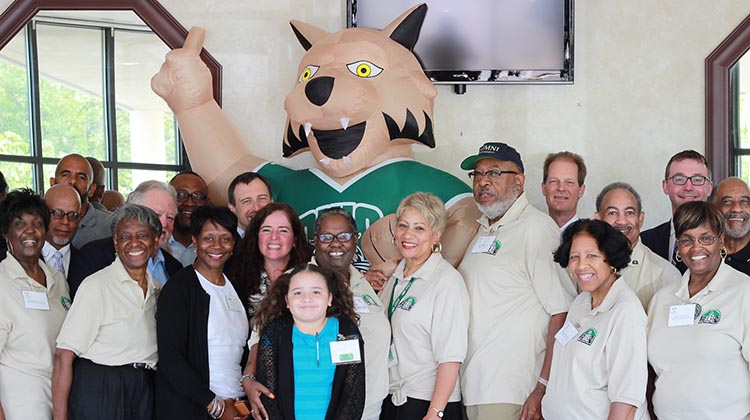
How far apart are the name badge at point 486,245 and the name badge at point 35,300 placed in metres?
1.54

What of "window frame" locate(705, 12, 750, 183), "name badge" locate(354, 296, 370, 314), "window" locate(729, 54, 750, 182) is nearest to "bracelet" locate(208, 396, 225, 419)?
"name badge" locate(354, 296, 370, 314)

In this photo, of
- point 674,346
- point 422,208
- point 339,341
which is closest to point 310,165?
point 422,208

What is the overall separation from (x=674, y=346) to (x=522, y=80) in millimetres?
2178

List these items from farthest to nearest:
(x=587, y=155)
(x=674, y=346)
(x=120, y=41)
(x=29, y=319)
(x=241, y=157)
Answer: (x=120, y=41) → (x=587, y=155) → (x=241, y=157) → (x=29, y=319) → (x=674, y=346)

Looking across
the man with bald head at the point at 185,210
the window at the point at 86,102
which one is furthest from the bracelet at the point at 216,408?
the window at the point at 86,102

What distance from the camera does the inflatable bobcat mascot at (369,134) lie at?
4.04 m

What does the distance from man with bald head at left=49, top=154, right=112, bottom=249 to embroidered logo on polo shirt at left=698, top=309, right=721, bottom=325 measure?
8.05 ft

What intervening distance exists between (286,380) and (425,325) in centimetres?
55

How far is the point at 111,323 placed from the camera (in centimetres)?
321

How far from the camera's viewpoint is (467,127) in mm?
5074

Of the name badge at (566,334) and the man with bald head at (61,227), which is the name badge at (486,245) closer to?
the name badge at (566,334)

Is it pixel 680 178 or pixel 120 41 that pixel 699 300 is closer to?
pixel 680 178

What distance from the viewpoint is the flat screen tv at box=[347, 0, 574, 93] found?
4.88 m

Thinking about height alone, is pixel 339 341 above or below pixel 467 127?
below
